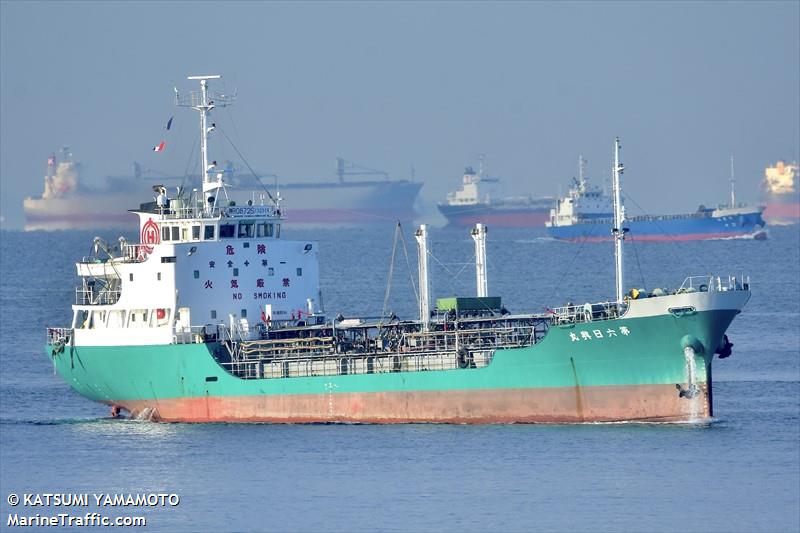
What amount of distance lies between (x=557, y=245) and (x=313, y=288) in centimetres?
11654

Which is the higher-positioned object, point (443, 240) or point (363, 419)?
point (443, 240)

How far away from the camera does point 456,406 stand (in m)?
42.6

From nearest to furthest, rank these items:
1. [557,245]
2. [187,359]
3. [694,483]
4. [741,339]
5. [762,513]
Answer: [762,513] → [694,483] → [187,359] → [741,339] → [557,245]

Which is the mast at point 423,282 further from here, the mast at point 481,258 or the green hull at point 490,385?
the green hull at point 490,385

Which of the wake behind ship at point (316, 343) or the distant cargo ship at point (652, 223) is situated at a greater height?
the distant cargo ship at point (652, 223)

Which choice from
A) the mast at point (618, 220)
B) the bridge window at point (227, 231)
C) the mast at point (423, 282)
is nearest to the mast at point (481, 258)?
the mast at point (423, 282)

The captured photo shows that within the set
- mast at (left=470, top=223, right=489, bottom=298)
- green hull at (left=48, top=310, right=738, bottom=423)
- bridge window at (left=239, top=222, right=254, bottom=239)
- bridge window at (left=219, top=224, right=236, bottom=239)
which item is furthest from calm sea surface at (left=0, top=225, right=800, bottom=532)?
mast at (left=470, top=223, right=489, bottom=298)

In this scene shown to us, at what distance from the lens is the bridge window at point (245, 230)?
153 ft

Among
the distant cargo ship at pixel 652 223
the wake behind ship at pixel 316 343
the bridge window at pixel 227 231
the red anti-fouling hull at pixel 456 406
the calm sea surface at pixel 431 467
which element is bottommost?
the calm sea surface at pixel 431 467

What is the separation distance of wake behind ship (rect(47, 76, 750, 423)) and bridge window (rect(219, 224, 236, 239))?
1.7 inches

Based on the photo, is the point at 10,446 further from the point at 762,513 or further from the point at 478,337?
the point at 762,513

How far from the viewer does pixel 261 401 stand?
147 ft

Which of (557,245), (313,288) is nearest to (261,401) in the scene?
(313,288)

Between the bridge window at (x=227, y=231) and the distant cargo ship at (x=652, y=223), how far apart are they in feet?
349
